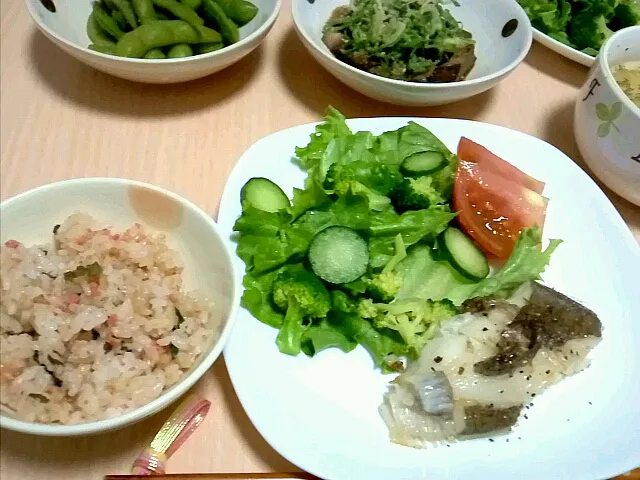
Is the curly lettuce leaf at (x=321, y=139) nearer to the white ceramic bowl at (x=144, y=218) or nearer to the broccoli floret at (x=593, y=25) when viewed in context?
the white ceramic bowl at (x=144, y=218)

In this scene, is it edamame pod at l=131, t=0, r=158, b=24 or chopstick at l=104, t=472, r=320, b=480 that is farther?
edamame pod at l=131, t=0, r=158, b=24

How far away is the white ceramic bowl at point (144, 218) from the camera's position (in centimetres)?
122

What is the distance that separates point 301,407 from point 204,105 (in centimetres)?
108

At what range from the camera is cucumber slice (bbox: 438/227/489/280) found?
1.48m

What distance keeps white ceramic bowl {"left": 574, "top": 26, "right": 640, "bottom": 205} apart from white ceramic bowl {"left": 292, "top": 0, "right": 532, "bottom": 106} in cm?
24

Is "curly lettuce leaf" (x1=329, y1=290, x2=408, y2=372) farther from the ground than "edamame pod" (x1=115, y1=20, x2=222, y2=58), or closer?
closer

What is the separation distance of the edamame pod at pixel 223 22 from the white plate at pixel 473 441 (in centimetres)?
46

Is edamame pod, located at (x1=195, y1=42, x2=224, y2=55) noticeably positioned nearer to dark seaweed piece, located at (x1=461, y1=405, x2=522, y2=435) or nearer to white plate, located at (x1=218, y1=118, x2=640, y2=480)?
white plate, located at (x1=218, y1=118, x2=640, y2=480)

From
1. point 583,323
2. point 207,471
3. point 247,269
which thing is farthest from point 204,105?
point 583,323

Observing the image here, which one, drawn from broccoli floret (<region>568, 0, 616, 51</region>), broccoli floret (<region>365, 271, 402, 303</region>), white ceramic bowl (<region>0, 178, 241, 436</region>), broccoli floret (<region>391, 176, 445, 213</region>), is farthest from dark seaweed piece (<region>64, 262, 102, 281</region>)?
broccoli floret (<region>568, 0, 616, 51</region>)

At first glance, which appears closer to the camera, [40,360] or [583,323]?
[40,360]

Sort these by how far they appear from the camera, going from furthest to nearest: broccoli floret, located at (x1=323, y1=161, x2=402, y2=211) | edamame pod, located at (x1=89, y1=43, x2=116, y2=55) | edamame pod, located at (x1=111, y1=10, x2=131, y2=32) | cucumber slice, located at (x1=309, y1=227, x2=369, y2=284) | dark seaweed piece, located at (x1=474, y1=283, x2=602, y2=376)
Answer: edamame pod, located at (x1=111, y1=10, x2=131, y2=32)
edamame pod, located at (x1=89, y1=43, x2=116, y2=55)
broccoli floret, located at (x1=323, y1=161, x2=402, y2=211)
cucumber slice, located at (x1=309, y1=227, x2=369, y2=284)
dark seaweed piece, located at (x1=474, y1=283, x2=602, y2=376)

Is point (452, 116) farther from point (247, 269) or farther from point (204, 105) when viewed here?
point (247, 269)

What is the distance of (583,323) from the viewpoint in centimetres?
135
